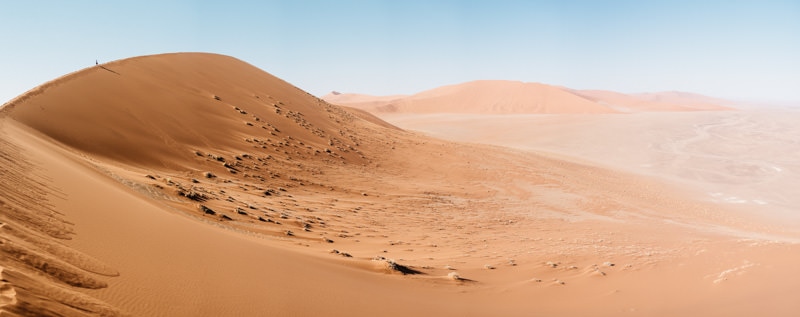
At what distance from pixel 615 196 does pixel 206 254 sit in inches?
616

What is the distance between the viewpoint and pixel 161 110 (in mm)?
15336

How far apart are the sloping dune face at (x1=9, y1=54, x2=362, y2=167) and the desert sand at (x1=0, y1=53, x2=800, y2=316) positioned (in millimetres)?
92

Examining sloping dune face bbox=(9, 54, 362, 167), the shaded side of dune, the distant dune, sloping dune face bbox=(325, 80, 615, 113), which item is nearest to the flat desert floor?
sloping dune face bbox=(9, 54, 362, 167)

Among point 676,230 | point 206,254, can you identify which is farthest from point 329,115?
point 206,254

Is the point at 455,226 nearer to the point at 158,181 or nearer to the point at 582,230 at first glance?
the point at 582,230

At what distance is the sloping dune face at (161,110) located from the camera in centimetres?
1107

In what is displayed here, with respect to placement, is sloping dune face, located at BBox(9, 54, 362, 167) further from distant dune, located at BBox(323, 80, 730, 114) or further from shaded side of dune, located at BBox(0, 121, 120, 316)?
distant dune, located at BBox(323, 80, 730, 114)

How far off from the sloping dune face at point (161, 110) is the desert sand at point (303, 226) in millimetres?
92

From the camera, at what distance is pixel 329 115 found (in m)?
26.8

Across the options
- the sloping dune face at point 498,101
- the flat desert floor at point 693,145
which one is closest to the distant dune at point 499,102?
the sloping dune face at point 498,101

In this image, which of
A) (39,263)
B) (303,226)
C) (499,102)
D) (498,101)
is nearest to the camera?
(39,263)

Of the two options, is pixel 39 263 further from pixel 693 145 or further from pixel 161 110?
pixel 693 145

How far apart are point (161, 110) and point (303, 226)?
9.20 meters

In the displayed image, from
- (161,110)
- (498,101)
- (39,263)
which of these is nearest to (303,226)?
(39,263)
